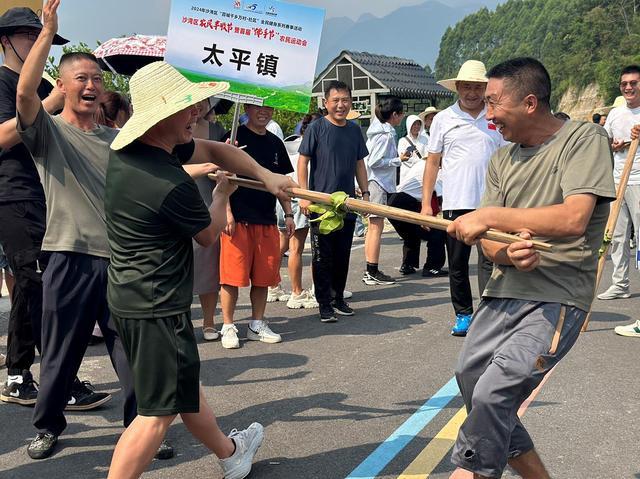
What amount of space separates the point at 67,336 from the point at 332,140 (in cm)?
399

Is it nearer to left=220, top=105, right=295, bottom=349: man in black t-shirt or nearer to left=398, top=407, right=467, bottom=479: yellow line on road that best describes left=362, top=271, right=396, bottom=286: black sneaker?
left=220, top=105, right=295, bottom=349: man in black t-shirt

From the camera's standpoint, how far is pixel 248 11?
5379 millimetres

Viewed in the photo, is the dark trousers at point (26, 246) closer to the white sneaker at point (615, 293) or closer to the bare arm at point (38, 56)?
the bare arm at point (38, 56)

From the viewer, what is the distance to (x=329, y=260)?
7.57 metres

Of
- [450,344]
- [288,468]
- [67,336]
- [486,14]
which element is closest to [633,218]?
[450,344]

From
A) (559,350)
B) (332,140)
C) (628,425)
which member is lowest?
(628,425)

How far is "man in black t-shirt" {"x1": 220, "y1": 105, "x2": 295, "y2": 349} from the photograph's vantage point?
659cm

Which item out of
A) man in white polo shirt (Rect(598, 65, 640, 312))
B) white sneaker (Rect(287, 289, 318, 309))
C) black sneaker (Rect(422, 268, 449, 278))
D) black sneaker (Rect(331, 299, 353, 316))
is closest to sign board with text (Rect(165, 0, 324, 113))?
black sneaker (Rect(331, 299, 353, 316))

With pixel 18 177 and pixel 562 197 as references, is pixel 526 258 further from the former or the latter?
pixel 18 177

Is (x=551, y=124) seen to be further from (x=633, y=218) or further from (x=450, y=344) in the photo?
(x=633, y=218)

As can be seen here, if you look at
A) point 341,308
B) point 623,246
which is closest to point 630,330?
point 623,246

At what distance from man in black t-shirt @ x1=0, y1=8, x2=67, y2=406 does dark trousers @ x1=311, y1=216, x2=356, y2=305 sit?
9.94ft

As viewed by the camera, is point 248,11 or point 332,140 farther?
point 332,140

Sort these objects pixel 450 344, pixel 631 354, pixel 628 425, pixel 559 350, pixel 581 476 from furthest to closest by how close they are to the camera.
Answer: pixel 450 344, pixel 631 354, pixel 628 425, pixel 581 476, pixel 559 350
